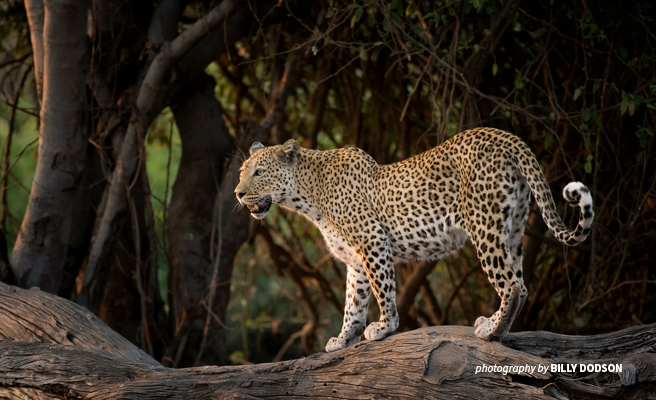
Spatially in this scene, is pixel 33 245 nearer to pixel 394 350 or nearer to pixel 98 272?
pixel 98 272

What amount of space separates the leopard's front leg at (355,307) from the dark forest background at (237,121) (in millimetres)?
1546

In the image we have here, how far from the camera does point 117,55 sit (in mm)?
7012

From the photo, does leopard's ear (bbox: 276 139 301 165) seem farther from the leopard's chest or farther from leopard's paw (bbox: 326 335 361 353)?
leopard's paw (bbox: 326 335 361 353)

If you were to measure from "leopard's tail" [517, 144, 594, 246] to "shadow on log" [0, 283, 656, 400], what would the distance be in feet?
2.16

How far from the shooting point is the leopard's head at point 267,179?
16.0ft

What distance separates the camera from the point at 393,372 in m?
4.19

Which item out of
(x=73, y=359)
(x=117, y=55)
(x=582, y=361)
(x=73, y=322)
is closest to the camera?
(x=582, y=361)

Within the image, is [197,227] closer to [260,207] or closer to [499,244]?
[260,207]

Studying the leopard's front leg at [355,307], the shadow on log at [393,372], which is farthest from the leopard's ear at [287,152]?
the shadow on log at [393,372]

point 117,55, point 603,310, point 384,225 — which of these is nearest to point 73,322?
point 384,225

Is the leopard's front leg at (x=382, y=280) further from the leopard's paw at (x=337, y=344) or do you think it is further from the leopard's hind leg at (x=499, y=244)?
the leopard's hind leg at (x=499, y=244)

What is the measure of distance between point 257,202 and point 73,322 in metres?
1.57

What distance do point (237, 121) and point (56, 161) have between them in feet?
8.97

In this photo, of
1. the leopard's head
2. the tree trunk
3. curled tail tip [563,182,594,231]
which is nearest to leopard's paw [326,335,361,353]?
the leopard's head
